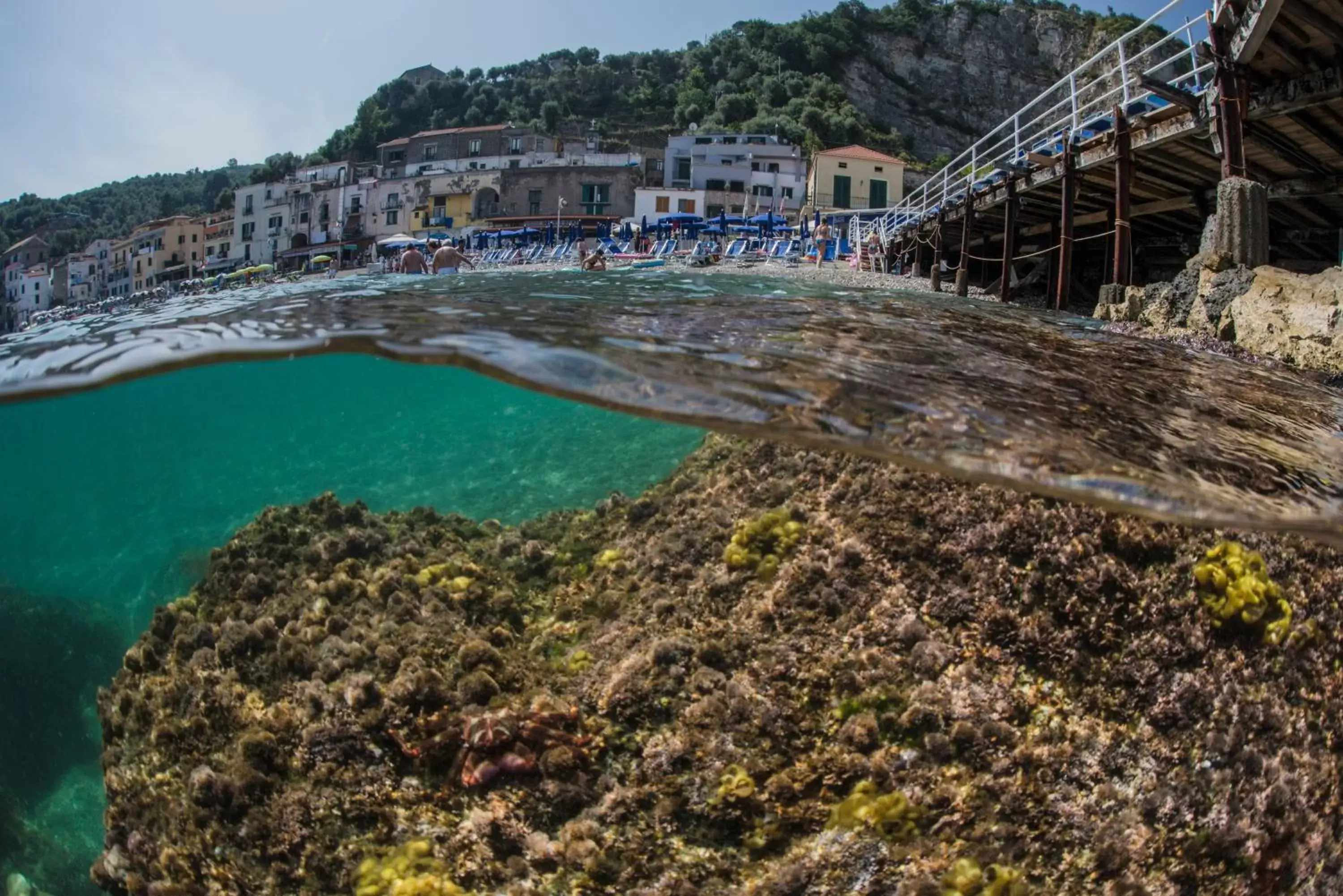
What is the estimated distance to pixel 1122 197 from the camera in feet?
37.6

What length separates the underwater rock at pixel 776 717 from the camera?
15.7ft

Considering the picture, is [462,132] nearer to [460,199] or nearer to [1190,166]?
[460,199]

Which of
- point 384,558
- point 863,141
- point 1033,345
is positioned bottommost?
point 384,558

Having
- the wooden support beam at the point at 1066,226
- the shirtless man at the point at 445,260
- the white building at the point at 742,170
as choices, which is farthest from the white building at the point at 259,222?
the wooden support beam at the point at 1066,226

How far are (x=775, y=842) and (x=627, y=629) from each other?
1.96 metres

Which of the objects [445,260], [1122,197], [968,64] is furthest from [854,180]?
[1122,197]

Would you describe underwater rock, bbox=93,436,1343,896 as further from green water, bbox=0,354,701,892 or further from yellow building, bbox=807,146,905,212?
yellow building, bbox=807,146,905,212

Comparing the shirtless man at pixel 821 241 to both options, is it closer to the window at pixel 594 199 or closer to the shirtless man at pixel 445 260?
the shirtless man at pixel 445 260

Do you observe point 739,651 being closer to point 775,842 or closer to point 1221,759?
point 775,842

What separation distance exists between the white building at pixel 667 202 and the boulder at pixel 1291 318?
52421mm

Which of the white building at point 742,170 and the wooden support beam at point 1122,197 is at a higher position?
the white building at point 742,170

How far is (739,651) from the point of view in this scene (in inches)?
231

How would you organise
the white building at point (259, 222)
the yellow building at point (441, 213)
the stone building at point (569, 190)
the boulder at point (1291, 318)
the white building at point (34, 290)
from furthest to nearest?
the white building at point (259, 222), the white building at point (34, 290), the yellow building at point (441, 213), the stone building at point (569, 190), the boulder at point (1291, 318)

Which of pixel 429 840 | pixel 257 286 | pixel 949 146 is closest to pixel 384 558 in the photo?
pixel 429 840
